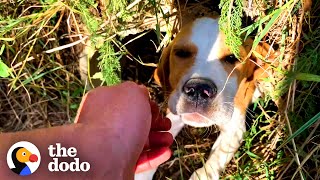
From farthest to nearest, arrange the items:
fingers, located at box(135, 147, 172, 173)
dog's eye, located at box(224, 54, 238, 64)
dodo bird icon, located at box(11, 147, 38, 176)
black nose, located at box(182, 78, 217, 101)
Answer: dog's eye, located at box(224, 54, 238, 64), black nose, located at box(182, 78, 217, 101), fingers, located at box(135, 147, 172, 173), dodo bird icon, located at box(11, 147, 38, 176)

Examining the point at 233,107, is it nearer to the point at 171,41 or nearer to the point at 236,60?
the point at 236,60

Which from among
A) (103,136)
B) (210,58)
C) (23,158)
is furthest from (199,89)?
(23,158)

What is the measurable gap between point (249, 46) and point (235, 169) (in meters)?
0.55

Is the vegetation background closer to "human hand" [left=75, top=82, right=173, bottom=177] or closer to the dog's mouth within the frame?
the dog's mouth

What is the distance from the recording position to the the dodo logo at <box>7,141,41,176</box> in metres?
1.45

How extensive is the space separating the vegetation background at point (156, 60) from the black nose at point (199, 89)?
7.8 inches

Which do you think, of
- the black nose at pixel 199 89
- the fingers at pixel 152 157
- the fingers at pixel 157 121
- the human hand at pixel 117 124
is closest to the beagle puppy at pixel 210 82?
the black nose at pixel 199 89

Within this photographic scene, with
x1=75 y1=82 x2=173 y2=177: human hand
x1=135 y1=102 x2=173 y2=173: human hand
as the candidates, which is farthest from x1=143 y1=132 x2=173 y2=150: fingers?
x1=75 y1=82 x2=173 y2=177: human hand

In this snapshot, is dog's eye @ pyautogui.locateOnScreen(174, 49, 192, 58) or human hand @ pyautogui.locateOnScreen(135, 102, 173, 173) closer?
human hand @ pyautogui.locateOnScreen(135, 102, 173, 173)

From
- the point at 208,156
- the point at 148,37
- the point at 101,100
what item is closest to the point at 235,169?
the point at 208,156

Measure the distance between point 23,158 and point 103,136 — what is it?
195 mm

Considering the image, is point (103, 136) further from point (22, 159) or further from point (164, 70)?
point (164, 70)

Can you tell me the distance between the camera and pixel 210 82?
2.15m

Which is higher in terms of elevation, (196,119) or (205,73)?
(205,73)
